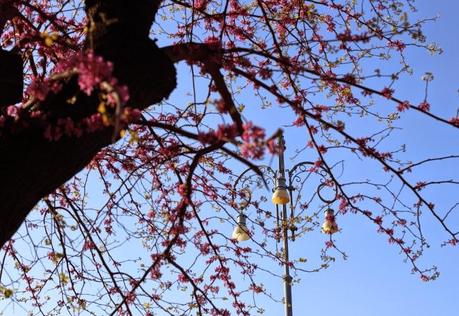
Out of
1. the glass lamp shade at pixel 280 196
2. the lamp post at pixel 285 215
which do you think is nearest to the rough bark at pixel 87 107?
→ the lamp post at pixel 285 215

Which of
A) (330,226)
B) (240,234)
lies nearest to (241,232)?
(240,234)

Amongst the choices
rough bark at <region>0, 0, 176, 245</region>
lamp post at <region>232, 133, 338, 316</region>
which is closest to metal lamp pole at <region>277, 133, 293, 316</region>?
lamp post at <region>232, 133, 338, 316</region>

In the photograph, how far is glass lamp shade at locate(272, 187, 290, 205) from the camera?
7156 millimetres

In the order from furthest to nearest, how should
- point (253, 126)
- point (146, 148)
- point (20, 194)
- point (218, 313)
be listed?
1. point (146, 148)
2. point (218, 313)
3. point (20, 194)
4. point (253, 126)

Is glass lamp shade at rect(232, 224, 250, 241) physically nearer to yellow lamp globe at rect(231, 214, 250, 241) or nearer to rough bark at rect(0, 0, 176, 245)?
yellow lamp globe at rect(231, 214, 250, 241)

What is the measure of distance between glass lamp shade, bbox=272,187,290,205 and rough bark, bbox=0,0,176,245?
464 cm

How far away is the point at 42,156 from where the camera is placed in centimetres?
223

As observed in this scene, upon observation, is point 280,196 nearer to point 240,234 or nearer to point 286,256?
point 286,256

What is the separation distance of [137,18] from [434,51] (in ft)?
9.68

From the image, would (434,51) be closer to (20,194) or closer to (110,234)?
(110,234)

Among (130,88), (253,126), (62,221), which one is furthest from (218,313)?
(253,126)

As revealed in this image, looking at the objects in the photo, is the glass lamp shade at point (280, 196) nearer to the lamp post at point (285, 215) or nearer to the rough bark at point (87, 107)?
the lamp post at point (285, 215)

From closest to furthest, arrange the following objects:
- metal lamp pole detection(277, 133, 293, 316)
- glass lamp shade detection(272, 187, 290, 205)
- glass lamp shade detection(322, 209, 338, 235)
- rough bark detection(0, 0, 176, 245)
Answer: rough bark detection(0, 0, 176, 245) < glass lamp shade detection(322, 209, 338, 235) < metal lamp pole detection(277, 133, 293, 316) < glass lamp shade detection(272, 187, 290, 205)

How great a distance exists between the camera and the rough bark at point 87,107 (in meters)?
2.20
